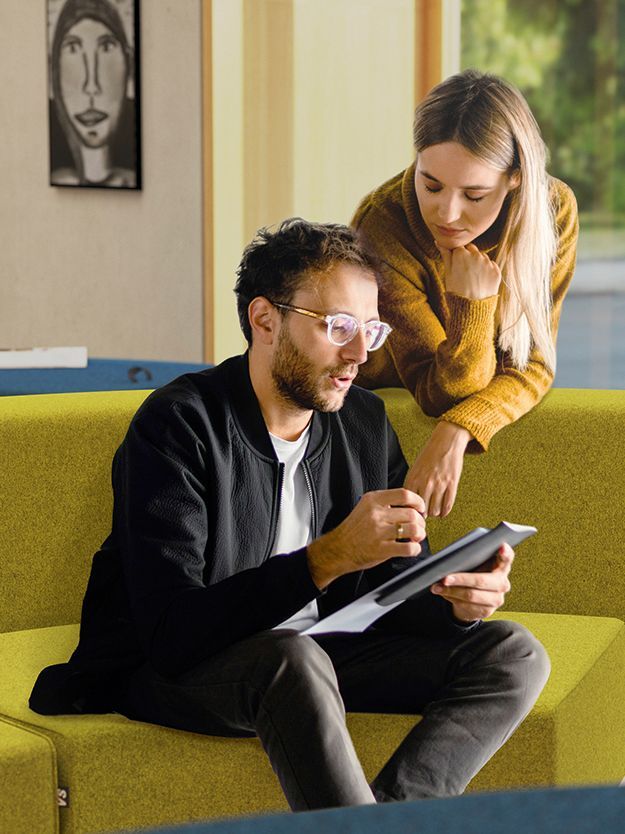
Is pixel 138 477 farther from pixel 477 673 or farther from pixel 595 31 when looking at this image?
pixel 595 31

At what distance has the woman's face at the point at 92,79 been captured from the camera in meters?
5.52

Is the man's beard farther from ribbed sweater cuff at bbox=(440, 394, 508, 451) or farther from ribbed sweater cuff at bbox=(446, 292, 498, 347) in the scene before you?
ribbed sweater cuff at bbox=(446, 292, 498, 347)

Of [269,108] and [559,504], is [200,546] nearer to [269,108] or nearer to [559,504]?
[559,504]

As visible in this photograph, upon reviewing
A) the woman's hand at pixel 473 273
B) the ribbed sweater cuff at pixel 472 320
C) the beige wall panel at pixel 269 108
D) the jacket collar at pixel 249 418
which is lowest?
the jacket collar at pixel 249 418

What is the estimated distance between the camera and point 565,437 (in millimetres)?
2961

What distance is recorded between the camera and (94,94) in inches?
220

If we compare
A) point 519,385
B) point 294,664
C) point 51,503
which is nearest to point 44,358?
point 51,503

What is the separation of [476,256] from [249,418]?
3.18 feet

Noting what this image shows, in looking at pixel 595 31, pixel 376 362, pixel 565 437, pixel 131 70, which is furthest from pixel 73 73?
pixel 565 437

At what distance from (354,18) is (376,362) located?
247 cm

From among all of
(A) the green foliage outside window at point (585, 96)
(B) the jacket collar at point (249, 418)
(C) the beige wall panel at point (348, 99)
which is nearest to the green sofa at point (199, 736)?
(B) the jacket collar at point (249, 418)

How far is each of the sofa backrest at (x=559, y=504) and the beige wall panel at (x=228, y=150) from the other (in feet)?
8.69

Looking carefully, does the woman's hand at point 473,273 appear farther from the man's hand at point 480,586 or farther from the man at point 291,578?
the man's hand at point 480,586

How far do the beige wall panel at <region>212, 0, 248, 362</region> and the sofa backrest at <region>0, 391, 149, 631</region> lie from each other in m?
2.74
